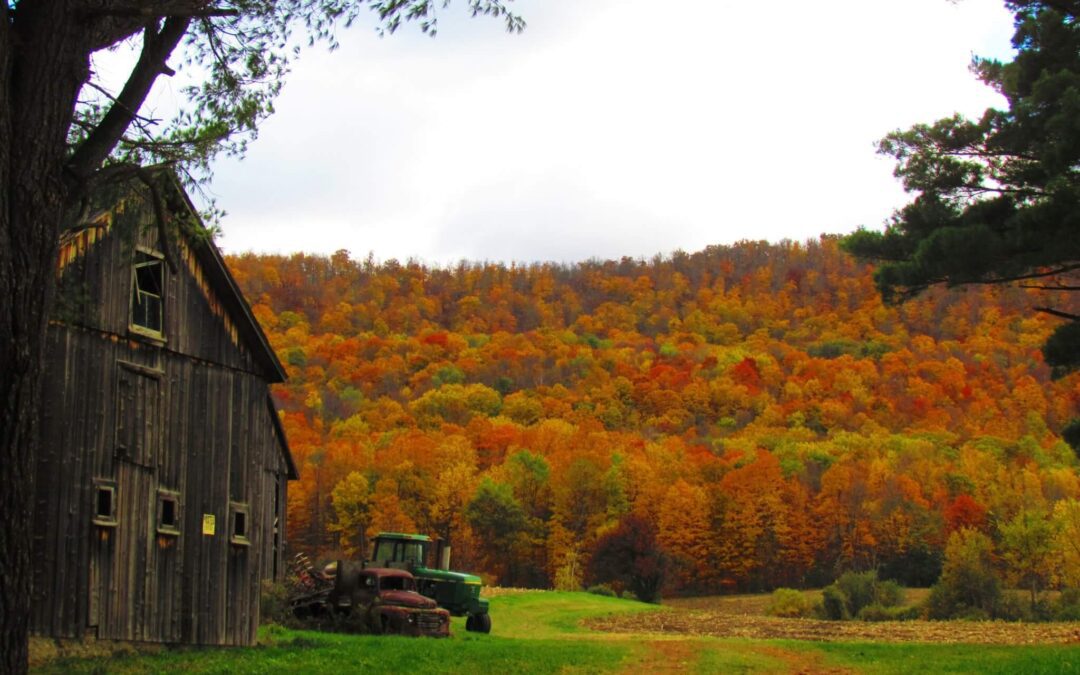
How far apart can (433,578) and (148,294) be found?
51.7 ft

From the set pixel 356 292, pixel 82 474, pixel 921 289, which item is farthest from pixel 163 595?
pixel 356 292

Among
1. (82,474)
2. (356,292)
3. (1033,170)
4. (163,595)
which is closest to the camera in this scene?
(82,474)

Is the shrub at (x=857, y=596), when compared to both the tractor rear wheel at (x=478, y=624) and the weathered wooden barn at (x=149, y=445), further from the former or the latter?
the weathered wooden barn at (x=149, y=445)

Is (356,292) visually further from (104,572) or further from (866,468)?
(104,572)

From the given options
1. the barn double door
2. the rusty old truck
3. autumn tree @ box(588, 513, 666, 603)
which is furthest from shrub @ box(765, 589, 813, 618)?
the barn double door

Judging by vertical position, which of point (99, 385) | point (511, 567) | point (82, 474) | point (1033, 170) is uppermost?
point (1033, 170)

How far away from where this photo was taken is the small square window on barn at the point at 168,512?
69.9 ft

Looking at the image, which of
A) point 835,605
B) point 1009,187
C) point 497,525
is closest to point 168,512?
point 1009,187

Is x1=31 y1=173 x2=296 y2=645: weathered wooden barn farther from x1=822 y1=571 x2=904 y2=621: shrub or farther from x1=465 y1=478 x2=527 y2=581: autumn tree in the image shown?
x1=465 y1=478 x2=527 y2=581: autumn tree

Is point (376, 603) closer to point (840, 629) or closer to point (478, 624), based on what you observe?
point (478, 624)

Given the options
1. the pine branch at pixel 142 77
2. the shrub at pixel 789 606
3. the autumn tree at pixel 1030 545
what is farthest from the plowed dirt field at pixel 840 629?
the autumn tree at pixel 1030 545

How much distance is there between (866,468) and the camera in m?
94.4

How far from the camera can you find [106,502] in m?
20.1

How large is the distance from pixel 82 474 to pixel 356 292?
409ft
